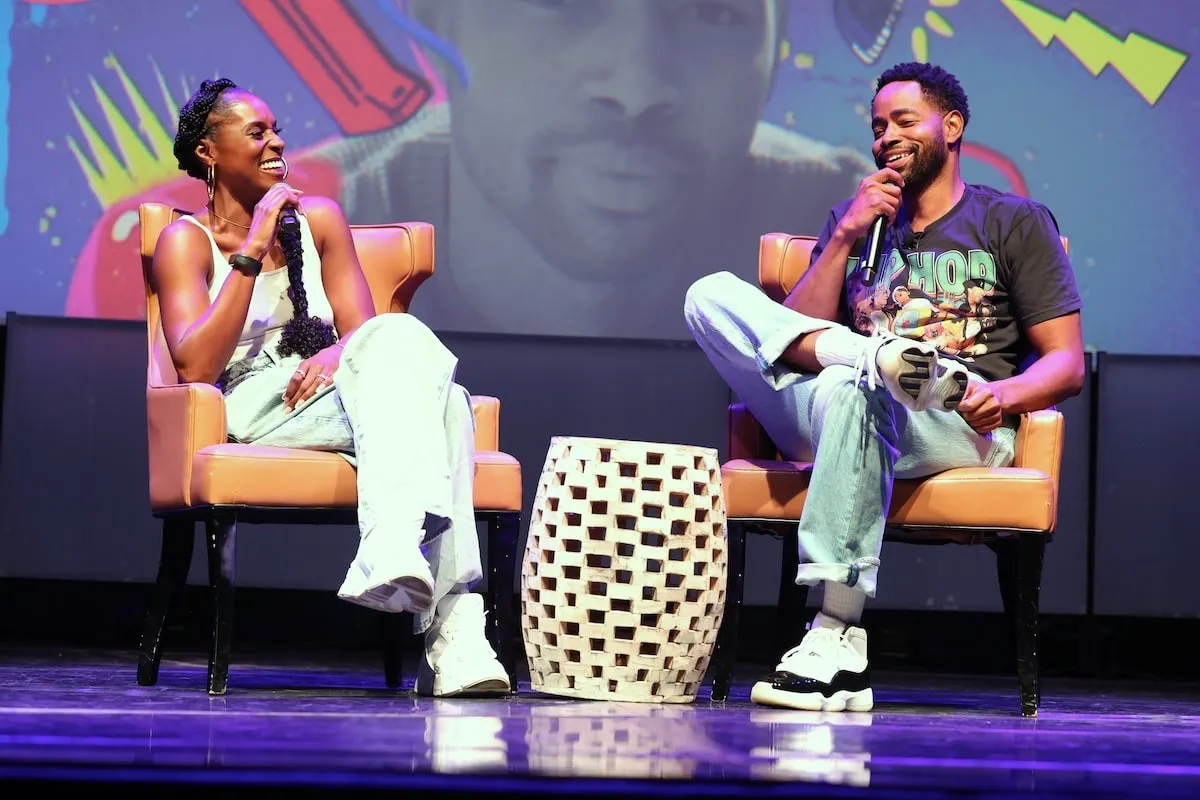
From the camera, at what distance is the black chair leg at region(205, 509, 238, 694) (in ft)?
8.16

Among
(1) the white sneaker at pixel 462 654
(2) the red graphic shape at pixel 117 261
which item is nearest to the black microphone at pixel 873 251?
(1) the white sneaker at pixel 462 654

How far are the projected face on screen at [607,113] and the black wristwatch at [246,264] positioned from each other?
1.55 metres

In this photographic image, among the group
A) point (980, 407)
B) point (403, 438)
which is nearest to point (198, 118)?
point (403, 438)

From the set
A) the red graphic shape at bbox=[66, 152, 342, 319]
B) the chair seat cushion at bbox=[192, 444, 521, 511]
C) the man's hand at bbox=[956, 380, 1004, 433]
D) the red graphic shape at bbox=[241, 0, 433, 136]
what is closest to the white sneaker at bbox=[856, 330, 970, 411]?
the man's hand at bbox=[956, 380, 1004, 433]

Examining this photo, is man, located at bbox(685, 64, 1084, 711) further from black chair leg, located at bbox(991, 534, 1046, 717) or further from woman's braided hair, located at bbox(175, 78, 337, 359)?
woman's braided hair, located at bbox(175, 78, 337, 359)

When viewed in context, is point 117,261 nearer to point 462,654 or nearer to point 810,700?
point 462,654

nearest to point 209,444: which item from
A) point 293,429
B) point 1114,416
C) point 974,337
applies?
point 293,429

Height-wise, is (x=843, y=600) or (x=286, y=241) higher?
(x=286, y=241)

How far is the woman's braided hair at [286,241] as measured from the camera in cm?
290

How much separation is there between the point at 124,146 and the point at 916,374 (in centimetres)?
258

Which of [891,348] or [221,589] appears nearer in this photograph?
[891,348]

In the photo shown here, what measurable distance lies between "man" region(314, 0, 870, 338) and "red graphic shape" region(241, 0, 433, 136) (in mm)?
59

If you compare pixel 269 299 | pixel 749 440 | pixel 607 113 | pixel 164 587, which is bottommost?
pixel 164 587

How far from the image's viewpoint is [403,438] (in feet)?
7.98
